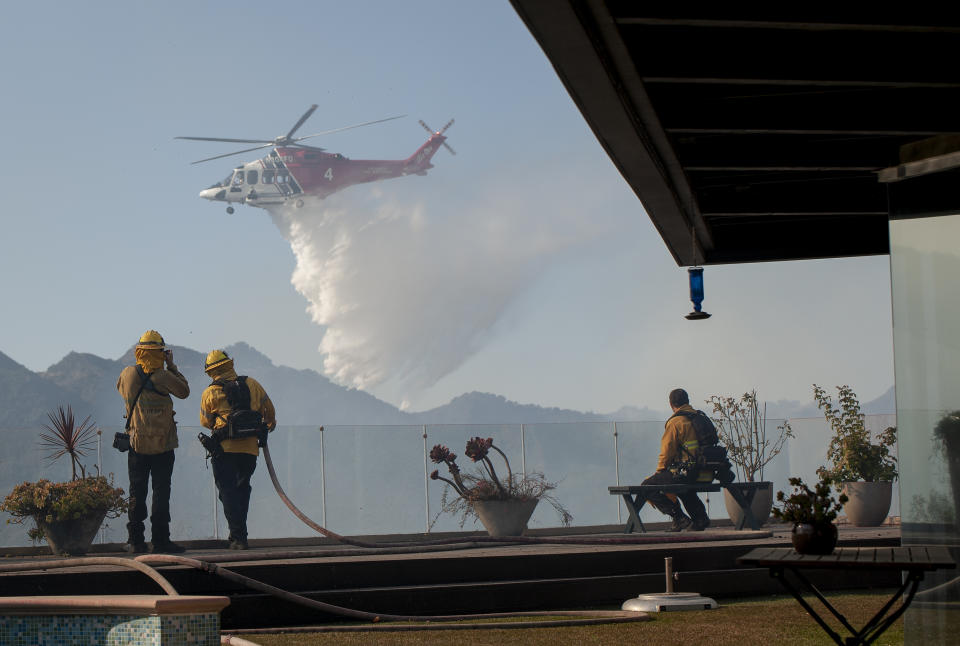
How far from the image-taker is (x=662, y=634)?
7.20 metres

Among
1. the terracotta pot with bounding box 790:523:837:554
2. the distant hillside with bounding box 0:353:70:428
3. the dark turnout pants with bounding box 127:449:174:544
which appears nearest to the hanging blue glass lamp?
the terracotta pot with bounding box 790:523:837:554

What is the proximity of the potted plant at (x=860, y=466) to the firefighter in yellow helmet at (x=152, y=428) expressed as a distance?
8035 mm

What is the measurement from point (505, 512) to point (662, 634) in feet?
18.4

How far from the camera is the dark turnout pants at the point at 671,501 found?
12.5 meters

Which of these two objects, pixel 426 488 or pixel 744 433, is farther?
pixel 744 433

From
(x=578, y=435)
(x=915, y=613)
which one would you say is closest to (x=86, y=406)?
(x=578, y=435)

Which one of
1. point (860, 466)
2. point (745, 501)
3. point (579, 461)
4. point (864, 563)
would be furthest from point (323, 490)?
point (864, 563)

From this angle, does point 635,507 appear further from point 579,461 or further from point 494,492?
point 579,461

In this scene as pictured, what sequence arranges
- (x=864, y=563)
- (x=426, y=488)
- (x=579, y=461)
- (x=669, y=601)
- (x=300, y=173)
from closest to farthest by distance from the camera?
(x=864, y=563)
(x=669, y=601)
(x=426, y=488)
(x=579, y=461)
(x=300, y=173)

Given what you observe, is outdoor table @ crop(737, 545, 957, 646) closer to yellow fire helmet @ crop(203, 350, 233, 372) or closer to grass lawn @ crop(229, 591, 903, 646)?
grass lawn @ crop(229, 591, 903, 646)

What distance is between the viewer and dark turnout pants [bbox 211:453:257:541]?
1106cm

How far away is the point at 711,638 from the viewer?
23.0ft

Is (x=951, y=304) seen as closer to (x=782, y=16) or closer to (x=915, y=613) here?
(x=915, y=613)

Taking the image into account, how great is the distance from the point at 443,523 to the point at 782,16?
35.7ft
